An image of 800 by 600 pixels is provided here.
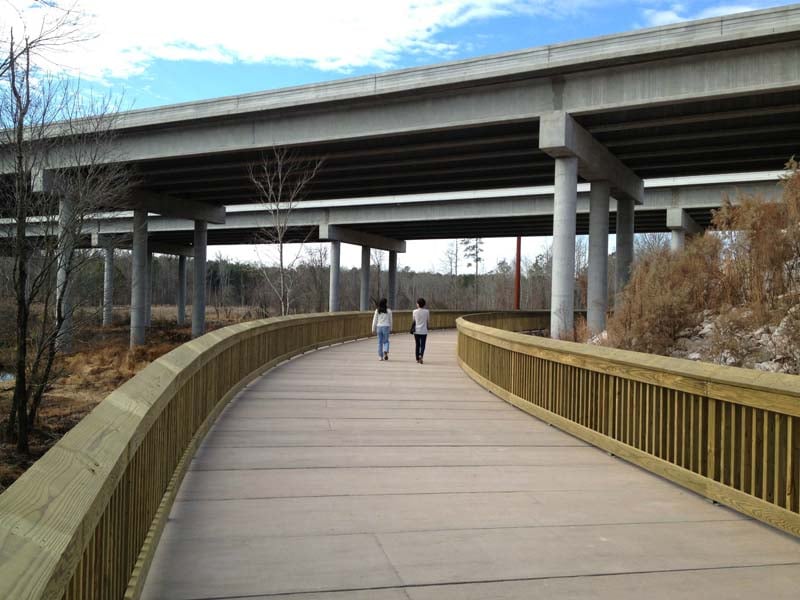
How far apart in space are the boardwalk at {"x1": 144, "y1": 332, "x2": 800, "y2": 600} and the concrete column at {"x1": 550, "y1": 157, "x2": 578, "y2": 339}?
13720 millimetres

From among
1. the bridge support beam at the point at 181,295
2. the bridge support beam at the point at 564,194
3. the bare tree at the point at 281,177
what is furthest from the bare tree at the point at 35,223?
the bridge support beam at the point at 181,295

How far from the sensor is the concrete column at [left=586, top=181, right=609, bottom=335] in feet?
82.6

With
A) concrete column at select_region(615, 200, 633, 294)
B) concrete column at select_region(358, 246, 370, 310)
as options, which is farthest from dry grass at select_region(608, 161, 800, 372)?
concrete column at select_region(358, 246, 370, 310)

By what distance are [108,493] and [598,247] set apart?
973 inches

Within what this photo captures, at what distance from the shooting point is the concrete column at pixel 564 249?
21359mm

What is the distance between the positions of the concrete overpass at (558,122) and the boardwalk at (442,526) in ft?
47.7

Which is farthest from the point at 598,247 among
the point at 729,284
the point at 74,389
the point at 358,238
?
the point at 358,238

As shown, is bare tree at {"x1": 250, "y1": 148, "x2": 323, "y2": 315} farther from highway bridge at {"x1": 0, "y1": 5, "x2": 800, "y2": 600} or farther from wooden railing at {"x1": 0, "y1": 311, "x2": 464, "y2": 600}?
wooden railing at {"x1": 0, "y1": 311, "x2": 464, "y2": 600}

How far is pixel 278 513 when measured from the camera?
15.9ft

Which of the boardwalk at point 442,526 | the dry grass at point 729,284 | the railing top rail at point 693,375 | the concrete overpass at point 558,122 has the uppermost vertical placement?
the concrete overpass at point 558,122

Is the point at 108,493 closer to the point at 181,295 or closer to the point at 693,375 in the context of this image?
the point at 693,375

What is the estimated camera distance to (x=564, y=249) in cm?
2144

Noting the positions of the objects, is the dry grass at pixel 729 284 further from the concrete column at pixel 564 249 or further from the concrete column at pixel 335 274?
the concrete column at pixel 335 274

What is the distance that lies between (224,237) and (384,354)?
40.9m
